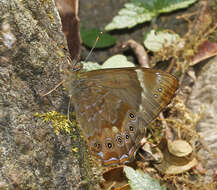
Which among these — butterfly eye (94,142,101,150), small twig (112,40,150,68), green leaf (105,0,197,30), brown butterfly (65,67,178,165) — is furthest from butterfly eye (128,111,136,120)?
green leaf (105,0,197,30)

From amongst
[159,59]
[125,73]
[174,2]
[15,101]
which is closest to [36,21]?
[15,101]

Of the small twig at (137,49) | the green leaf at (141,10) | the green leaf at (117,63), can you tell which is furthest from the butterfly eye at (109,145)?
the green leaf at (141,10)

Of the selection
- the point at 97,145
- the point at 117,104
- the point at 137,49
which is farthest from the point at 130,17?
the point at 97,145

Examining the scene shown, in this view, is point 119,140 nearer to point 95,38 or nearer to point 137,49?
point 137,49

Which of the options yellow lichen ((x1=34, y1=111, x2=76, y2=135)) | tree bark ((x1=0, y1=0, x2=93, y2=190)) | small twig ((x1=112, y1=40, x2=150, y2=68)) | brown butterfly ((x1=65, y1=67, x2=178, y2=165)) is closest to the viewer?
tree bark ((x1=0, y1=0, x2=93, y2=190))

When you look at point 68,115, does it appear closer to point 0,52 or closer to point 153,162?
point 0,52

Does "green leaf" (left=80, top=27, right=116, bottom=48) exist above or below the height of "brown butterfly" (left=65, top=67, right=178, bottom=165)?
above

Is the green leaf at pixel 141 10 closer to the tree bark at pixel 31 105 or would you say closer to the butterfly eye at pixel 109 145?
the tree bark at pixel 31 105

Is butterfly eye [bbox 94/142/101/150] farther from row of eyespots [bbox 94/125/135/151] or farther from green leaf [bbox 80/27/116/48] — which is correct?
green leaf [bbox 80/27/116/48]
